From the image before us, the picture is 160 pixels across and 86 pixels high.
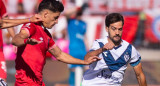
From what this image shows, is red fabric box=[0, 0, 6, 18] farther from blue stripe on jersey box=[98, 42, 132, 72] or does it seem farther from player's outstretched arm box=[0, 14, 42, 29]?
Result: blue stripe on jersey box=[98, 42, 132, 72]

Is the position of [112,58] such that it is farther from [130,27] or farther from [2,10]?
[130,27]

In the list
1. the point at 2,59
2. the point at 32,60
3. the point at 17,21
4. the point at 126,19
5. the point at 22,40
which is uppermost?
the point at 17,21

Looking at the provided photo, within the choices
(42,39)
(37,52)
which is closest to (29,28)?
(42,39)

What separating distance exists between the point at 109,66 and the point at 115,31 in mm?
491

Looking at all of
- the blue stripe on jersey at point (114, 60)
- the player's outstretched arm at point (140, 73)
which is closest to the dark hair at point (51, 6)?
the blue stripe on jersey at point (114, 60)

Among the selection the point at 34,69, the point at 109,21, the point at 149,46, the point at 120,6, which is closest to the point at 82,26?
the point at 109,21

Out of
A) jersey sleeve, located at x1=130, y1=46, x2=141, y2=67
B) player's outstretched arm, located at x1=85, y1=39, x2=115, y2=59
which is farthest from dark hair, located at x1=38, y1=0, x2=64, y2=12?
jersey sleeve, located at x1=130, y1=46, x2=141, y2=67

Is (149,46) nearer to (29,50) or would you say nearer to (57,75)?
(57,75)

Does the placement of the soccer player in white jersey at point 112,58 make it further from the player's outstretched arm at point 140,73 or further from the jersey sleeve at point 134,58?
the player's outstretched arm at point 140,73

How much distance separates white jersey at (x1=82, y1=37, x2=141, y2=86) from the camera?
16.3 feet

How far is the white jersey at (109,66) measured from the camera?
196 inches

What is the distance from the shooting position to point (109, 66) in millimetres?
4984

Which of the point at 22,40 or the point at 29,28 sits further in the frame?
the point at 29,28

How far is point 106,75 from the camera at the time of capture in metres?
4.98
